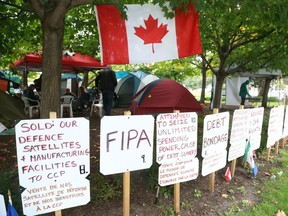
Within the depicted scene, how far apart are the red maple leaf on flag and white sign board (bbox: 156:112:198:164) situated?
1.61 metres

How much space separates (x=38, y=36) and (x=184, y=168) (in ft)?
18.0

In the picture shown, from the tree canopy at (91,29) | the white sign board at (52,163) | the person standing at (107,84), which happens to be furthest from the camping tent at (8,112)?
the white sign board at (52,163)

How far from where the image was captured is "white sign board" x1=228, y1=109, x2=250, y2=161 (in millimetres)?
4340

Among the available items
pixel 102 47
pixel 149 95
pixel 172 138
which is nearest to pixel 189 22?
pixel 102 47

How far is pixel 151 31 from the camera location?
4473 millimetres

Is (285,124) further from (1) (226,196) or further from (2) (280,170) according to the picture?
(1) (226,196)

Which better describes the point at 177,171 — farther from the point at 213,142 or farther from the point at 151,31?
the point at 151,31

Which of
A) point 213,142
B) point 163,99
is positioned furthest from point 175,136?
point 163,99

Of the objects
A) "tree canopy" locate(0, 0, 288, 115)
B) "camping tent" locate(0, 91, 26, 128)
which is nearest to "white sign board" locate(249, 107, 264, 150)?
"tree canopy" locate(0, 0, 288, 115)

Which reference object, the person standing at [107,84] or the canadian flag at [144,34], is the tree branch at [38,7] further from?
the person standing at [107,84]

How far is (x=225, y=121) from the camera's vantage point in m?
4.09

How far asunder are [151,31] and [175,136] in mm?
1971

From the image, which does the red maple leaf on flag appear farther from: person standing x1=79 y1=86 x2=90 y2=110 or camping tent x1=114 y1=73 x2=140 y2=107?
camping tent x1=114 y1=73 x2=140 y2=107

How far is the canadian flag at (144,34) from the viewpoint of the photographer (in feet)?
14.0
